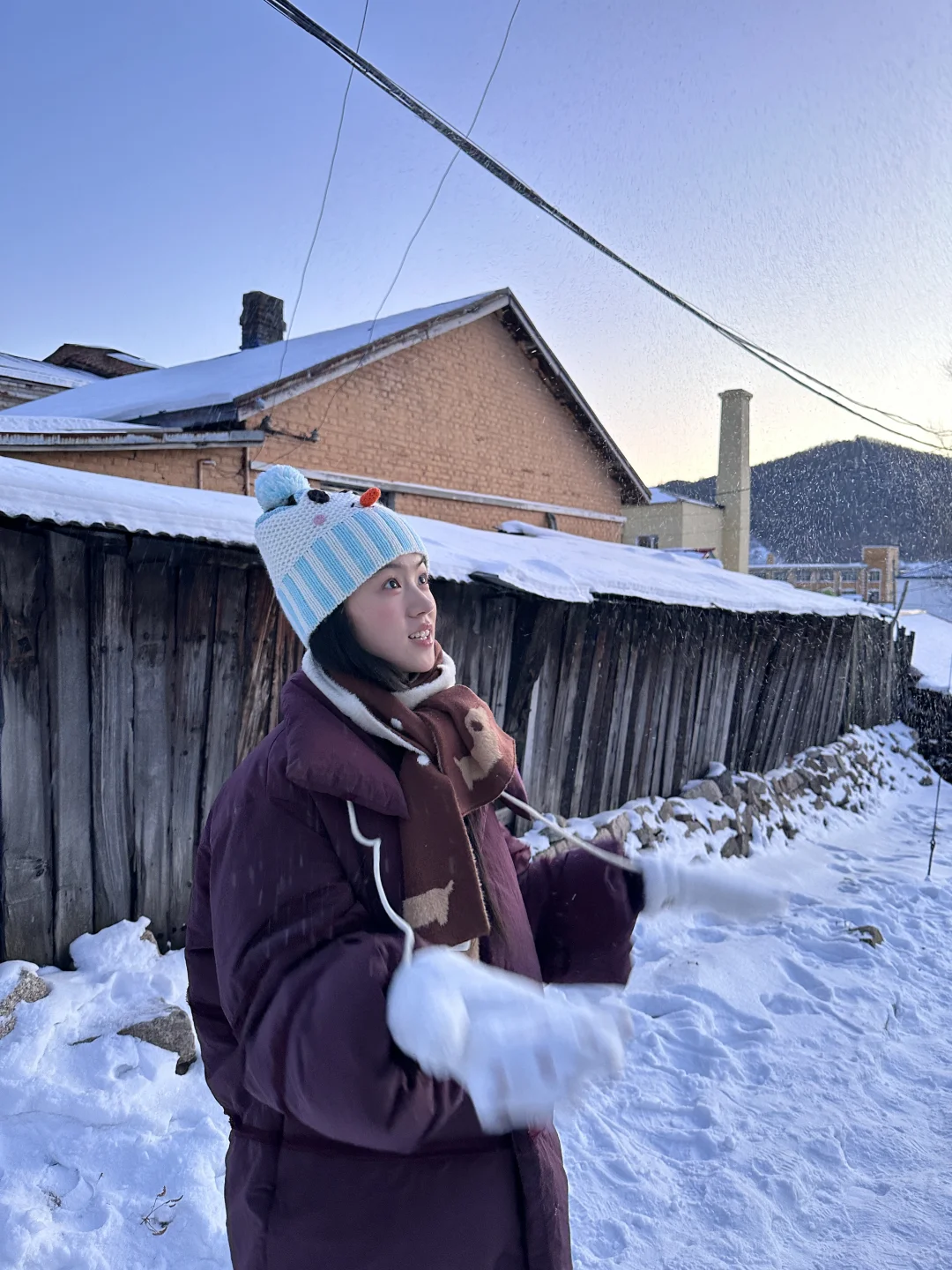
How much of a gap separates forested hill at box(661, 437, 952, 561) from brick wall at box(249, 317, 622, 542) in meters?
48.2

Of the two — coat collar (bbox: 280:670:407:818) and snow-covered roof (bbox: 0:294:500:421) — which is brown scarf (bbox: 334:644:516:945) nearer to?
coat collar (bbox: 280:670:407:818)

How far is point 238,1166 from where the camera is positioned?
3.90 ft

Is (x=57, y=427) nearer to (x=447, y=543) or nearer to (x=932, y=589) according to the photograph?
(x=447, y=543)

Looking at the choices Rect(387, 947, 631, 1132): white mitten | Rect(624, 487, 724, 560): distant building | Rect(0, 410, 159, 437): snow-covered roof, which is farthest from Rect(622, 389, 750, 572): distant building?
Rect(387, 947, 631, 1132): white mitten

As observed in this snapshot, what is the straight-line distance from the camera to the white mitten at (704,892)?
4.51ft

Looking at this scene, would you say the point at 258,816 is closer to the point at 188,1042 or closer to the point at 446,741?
the point at 446,741

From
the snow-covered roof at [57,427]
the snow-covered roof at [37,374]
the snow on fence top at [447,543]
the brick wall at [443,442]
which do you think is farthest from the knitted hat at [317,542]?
the snow-covered roof at [37,374]

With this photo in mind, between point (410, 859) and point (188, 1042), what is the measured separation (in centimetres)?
242

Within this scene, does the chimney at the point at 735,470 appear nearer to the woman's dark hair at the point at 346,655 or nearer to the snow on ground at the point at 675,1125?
the snow on ground at the point at 675,1125

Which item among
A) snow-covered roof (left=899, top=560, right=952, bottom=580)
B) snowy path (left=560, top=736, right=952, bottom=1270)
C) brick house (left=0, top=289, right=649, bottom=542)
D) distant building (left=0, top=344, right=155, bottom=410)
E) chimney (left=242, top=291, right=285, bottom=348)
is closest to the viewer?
snowy path (left=560, top=736, right=952, bottom=1270)

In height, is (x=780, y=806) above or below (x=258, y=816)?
below

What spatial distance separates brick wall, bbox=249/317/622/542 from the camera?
388 inches

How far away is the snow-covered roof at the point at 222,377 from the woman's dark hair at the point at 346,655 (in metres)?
8.03

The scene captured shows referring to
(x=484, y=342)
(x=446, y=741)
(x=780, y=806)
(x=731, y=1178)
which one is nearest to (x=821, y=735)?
(x=780, y=806)
